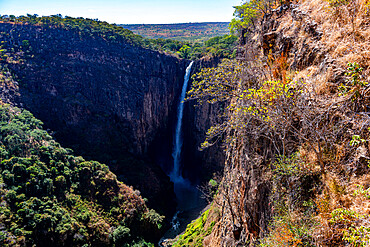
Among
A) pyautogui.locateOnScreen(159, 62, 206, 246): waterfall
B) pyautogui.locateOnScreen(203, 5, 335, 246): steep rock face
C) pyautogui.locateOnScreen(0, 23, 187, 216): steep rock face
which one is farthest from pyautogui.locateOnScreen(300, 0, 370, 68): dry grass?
pyautogui.locateOnScreen(0, 23, 187, 216): steep rock face

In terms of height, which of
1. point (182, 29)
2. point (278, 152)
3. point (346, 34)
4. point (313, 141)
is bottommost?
point (278, 152)

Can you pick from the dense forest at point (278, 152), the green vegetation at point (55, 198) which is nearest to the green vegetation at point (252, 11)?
the dense forest at point (278, 152)

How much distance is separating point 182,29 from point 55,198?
102 metres

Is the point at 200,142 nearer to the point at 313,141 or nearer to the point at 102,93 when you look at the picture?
the point at 102,93

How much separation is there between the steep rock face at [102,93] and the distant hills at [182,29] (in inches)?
2402

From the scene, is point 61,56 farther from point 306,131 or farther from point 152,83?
point 306,131

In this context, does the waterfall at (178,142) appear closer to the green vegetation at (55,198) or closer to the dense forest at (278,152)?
the green vegetation at (55,198)

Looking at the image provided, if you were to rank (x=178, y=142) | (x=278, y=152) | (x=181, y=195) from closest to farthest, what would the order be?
(x=278, y=152), (x=181, y=195), (x=178, y=142)

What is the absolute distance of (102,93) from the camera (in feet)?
113

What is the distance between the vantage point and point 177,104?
3875 cm

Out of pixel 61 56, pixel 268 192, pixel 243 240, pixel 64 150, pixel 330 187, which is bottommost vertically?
pixel 64 150

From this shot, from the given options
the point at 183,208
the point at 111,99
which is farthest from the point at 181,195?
the point at 111,99

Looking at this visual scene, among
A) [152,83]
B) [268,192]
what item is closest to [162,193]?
[152,83]

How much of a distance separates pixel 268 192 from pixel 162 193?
80.8 ft
